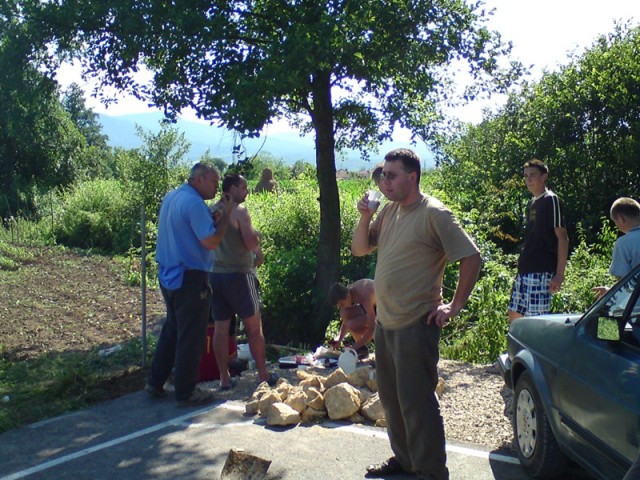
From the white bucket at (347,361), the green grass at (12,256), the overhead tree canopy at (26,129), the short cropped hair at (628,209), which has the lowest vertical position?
the white bucket at (347,361)

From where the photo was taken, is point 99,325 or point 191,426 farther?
point 99,325

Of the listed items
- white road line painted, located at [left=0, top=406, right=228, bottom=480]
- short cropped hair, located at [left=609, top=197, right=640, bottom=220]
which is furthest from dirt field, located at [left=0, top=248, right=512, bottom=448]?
short cropped hair, located at [left=609, top=197, right=640, bottom=220]

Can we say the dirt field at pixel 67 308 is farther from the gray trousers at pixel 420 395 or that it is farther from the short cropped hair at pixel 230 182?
the gray trousers at pixel 420 395

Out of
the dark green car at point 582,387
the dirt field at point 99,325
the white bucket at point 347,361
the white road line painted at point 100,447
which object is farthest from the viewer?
the white bucket at point 347,361

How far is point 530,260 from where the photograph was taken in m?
6.96

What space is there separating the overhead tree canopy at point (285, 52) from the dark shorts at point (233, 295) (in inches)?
79.2

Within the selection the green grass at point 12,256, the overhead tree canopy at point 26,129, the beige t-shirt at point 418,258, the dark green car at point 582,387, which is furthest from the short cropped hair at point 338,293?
the green grass at point 12,256

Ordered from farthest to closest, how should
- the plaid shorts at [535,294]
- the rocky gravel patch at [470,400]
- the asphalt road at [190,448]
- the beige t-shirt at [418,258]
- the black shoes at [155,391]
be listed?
1. the plaid shorts at [535,294]
2. the black shoes at [155,391]
3. the rocky gravel patch at [470,400]
4. the asphalt road at [190,448]
5. the beige t-shirt at [418,258]

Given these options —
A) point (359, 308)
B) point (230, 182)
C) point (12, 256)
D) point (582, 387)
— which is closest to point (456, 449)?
point (582, 387)

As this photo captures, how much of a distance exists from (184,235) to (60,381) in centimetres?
209

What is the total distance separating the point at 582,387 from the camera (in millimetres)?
4199

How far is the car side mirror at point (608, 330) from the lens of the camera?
3.94 metres

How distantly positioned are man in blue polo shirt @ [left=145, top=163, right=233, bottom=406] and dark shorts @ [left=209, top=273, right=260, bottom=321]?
434mm

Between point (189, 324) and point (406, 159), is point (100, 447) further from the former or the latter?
point (406, 159)
